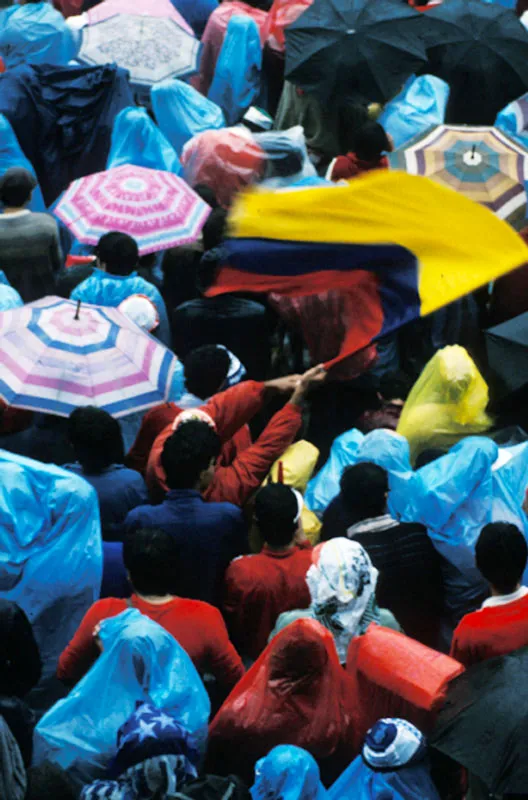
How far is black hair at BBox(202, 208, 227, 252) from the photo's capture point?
22.8 ft

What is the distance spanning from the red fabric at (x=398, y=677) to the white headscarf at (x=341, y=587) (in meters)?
0.25

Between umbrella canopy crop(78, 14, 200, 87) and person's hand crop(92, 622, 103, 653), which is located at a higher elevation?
person's hand crop(92, 622, 103, 653)

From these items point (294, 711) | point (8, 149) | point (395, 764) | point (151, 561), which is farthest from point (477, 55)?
point (395, 764)

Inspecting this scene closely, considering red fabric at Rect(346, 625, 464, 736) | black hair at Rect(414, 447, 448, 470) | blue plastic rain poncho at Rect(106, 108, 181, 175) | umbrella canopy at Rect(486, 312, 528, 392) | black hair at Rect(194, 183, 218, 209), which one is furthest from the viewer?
blue plastic rain poncho at Rect(106, 108, 181, 175)

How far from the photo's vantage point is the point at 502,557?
180 inches

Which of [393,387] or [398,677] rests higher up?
[398,677]

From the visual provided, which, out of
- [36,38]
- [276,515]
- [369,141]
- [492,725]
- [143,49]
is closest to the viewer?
[492,725]

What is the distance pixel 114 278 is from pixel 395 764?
3.55 metres

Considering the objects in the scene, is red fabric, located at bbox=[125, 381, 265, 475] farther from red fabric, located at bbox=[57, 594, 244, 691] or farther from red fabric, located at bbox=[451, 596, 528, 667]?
red fabric, located at bbox=[451, 596, 528, 667]

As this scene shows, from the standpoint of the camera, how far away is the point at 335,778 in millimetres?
4219

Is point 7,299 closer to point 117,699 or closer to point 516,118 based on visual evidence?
point 117,699

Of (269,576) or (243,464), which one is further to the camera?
(243,464)

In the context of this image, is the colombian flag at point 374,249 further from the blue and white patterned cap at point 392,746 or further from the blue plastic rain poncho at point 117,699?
the blue and white patterned cap at point 392,746

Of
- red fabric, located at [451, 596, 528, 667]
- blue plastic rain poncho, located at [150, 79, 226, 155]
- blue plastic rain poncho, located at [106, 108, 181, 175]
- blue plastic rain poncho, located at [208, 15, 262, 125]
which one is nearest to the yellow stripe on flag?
red fabric, located at [451, 596, 528, 667]
